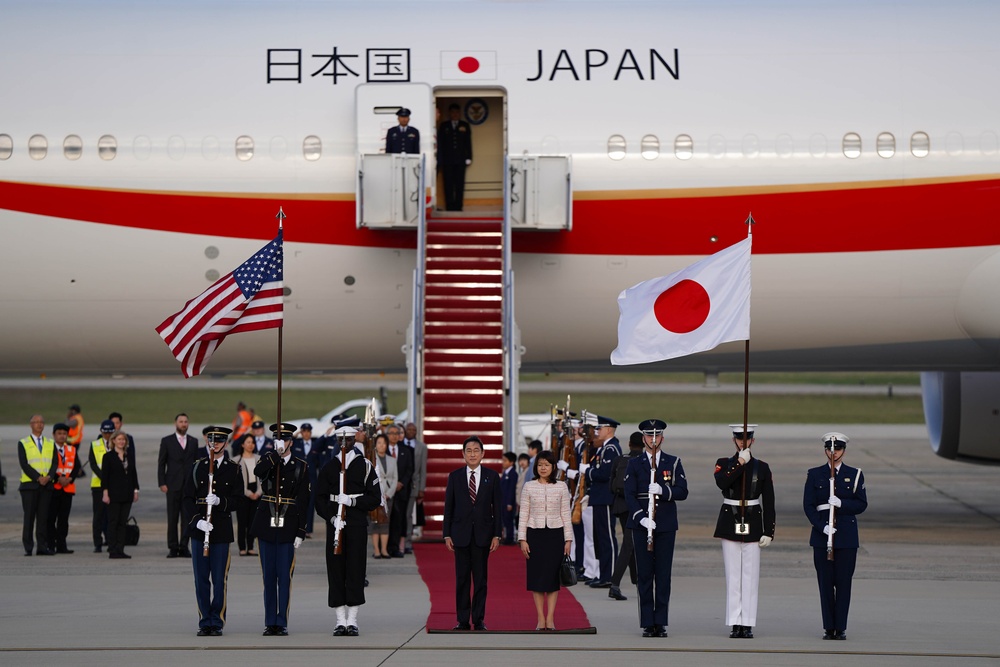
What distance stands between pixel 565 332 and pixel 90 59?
737 centimetres

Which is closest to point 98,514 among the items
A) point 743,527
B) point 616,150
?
point 616,150

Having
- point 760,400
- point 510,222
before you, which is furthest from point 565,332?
point 760,400

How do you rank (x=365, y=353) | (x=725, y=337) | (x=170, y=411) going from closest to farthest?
(x=725, y=337) → (x=365, y=353) → (x=170, y=411)

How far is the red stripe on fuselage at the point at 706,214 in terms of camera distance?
56.5 ft

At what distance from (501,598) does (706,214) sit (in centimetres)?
673

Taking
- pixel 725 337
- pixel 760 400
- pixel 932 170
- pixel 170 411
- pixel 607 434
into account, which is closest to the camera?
pixel 725 337

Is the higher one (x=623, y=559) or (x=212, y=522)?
(x=212, y=522)

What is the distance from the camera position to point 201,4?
18031 mm

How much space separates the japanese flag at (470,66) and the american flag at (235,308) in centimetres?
581

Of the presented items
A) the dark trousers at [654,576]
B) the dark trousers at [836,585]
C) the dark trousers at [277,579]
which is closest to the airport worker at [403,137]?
the dark trousers at [277,579]

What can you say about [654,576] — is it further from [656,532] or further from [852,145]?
[852,145]

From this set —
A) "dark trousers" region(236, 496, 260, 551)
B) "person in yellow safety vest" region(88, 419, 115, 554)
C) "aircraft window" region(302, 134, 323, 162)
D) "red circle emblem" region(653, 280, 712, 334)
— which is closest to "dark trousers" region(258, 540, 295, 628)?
"red circle emblem" region(653, 280, 712, 334)

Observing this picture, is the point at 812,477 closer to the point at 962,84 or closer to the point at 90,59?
the point at 962,84

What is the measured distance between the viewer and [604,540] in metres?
13.9
